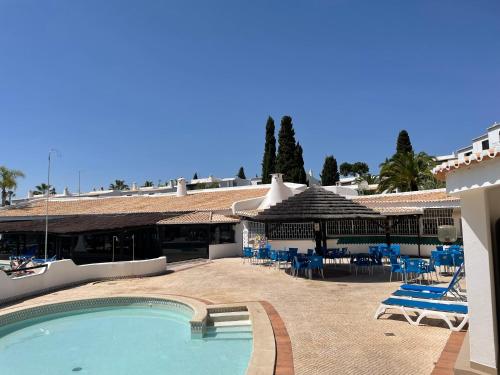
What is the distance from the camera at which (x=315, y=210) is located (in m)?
15.2

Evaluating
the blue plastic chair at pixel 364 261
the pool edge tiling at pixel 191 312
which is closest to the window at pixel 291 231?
the blue plastic chair at pixel 364 261

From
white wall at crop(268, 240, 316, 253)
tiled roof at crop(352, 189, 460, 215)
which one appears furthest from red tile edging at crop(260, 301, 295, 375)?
tiled roof at crop(352, 189, 460, 215)

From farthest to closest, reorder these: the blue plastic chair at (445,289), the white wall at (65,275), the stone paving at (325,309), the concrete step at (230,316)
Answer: the white wall at (65,275), the concrete step at (230,316), the blue plastic chair at (445,289), the stone paving at (325,309)

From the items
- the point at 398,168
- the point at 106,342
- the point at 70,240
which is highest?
the point at 398,168

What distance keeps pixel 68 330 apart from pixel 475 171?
36.8ft

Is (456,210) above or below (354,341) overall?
above

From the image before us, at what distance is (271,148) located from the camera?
5141 cm

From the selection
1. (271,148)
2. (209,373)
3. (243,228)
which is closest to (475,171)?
(209,373)

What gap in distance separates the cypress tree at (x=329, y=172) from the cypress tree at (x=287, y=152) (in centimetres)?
2275

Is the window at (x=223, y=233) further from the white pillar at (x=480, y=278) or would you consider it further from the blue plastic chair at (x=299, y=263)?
the white pillar at (x=480, y=278)

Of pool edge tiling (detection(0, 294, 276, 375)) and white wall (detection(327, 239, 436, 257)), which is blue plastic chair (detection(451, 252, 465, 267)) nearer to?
white wall (detection(327, 239, 436, 257))

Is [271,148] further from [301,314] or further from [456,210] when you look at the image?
[301,314]

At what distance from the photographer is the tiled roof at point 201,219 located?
2312cm

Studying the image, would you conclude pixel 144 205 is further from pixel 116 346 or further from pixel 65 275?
pixel 116 346
